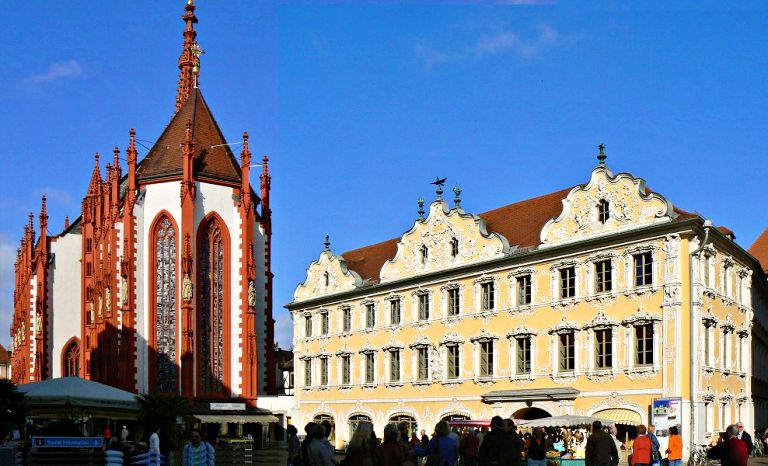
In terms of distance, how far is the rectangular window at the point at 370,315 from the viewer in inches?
2117

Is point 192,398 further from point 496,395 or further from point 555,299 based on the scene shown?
point 555,299

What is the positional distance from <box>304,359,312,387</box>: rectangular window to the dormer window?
23.4 meters

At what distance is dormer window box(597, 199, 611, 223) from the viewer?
40.4 metres

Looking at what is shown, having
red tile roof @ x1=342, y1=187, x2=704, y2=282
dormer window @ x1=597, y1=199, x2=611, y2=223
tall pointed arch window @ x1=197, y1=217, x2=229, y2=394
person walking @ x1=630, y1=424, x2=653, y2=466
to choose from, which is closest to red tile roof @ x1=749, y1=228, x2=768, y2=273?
red tile roof @ x1=342, y1=187, x2=704, y2=282

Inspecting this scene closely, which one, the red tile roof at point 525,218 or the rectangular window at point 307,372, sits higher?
the red tile roof at point 525,218

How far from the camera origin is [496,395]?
144 ft

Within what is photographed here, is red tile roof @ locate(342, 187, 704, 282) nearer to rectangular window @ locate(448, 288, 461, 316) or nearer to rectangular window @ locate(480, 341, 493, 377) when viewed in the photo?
rectangular window @ locate(448, 288, 461, 316)

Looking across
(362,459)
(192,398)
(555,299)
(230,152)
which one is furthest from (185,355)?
(362,459)

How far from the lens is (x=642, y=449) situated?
725 inches

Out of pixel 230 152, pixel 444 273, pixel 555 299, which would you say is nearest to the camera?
pixel 555 299

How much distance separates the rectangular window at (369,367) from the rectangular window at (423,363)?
3.98m

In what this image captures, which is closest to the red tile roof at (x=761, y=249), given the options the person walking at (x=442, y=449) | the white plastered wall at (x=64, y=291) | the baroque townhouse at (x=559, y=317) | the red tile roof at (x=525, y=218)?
the baroque townhouse at (x=559, y=317)

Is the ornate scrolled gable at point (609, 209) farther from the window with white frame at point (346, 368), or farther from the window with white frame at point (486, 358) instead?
the window with white frame at point (346, 368)

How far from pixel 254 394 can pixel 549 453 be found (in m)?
25.4
